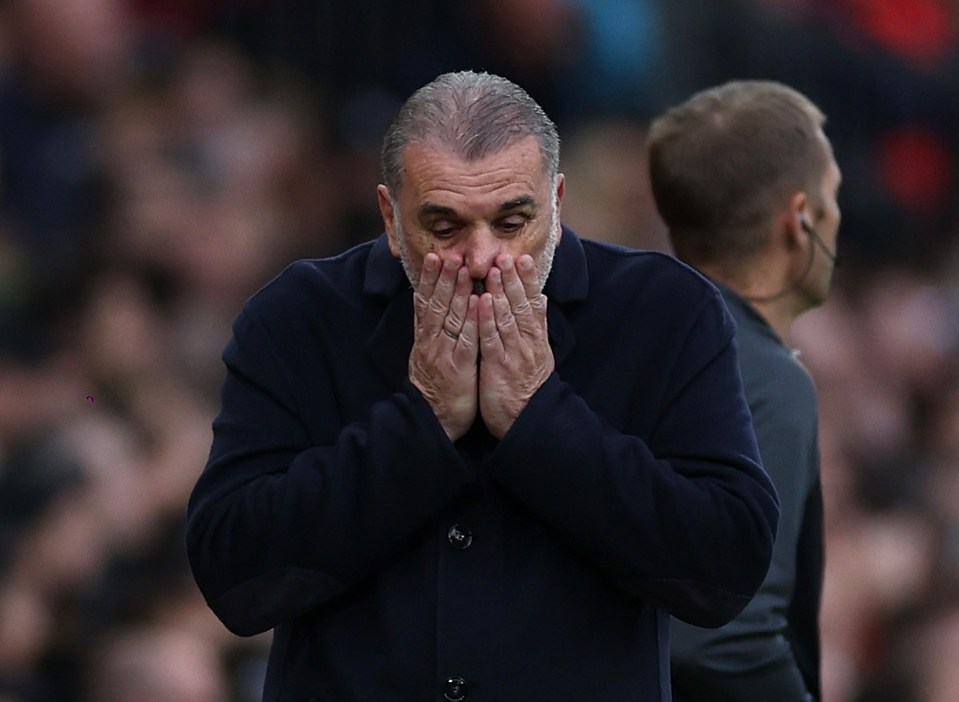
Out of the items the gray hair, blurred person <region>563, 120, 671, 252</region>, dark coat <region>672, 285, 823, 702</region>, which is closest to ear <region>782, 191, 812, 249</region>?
dark coat <region>672, 285, 823, 702</region>

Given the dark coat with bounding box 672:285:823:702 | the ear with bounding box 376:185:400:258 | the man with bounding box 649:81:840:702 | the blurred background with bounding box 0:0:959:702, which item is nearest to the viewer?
the ear with bounding box 376:185:400:258

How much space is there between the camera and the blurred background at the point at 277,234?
191 inches

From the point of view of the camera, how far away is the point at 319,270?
2.52m

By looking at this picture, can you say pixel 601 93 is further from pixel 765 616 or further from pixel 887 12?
pixel 765 616

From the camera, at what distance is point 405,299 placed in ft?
8.13

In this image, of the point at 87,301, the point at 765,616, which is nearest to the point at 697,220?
the point at 765,616

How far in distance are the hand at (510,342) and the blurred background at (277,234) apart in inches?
104

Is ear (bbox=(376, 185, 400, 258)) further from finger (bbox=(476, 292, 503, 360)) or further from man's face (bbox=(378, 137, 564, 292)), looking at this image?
finger (bbox=(476, 292, 503, 360))

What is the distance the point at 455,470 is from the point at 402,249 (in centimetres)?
31

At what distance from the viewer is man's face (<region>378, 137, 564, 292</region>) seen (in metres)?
2.28

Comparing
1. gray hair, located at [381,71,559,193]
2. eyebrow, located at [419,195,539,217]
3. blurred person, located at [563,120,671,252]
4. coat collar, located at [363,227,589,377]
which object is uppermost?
gray hair, located at [381,71,559,193]

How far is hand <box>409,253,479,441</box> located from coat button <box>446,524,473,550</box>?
0.40 ft

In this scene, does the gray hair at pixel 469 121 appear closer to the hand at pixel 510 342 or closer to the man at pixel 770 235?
the hand at pixel 510 342

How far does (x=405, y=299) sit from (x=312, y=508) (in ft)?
1.11
